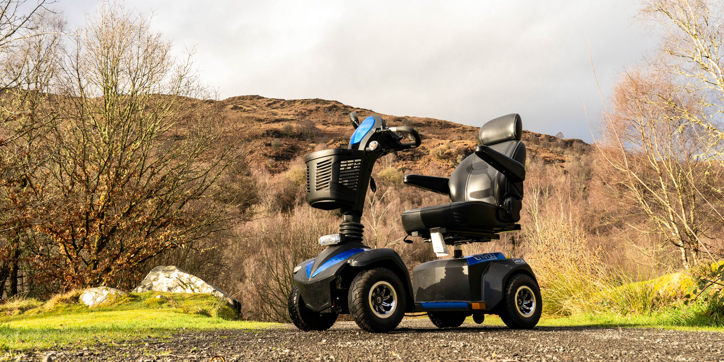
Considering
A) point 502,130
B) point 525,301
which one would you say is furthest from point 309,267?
point 502,130

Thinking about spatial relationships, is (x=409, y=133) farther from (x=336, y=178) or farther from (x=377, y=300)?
(x=377, y=300)

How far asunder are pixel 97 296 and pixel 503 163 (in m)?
7.45

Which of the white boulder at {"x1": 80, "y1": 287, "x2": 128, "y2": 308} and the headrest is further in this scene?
the white boulder at {"x1": 80, "y1": 287, "x2": 128, "y2": 308}

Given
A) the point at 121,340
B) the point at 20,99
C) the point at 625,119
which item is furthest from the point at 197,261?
the point at 625,119

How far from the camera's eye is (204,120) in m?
14.0

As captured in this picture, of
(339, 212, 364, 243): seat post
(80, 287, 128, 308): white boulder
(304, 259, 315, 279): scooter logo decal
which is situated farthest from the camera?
(80, 287, 128, 308): white boulder

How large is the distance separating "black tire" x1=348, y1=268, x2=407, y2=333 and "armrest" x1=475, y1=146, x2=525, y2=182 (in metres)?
1.42

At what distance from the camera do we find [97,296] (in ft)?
28.0

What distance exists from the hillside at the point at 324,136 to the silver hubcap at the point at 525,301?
37.8ft

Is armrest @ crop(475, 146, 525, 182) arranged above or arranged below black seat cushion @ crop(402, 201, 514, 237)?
above

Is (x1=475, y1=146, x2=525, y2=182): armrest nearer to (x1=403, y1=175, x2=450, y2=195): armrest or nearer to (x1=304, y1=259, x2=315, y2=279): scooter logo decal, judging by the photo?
(x1=403, y1=175, x2=450, y2=195): armrest

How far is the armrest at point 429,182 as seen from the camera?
5.46m

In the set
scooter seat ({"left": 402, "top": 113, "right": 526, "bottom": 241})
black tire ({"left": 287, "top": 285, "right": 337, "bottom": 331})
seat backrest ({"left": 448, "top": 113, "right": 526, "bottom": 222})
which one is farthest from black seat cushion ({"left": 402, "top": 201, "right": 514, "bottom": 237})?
black tire ({"left": 287, "top": 285, "right": 337, "bottom": 331})

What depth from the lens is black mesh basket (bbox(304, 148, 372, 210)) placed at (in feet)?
13.8
